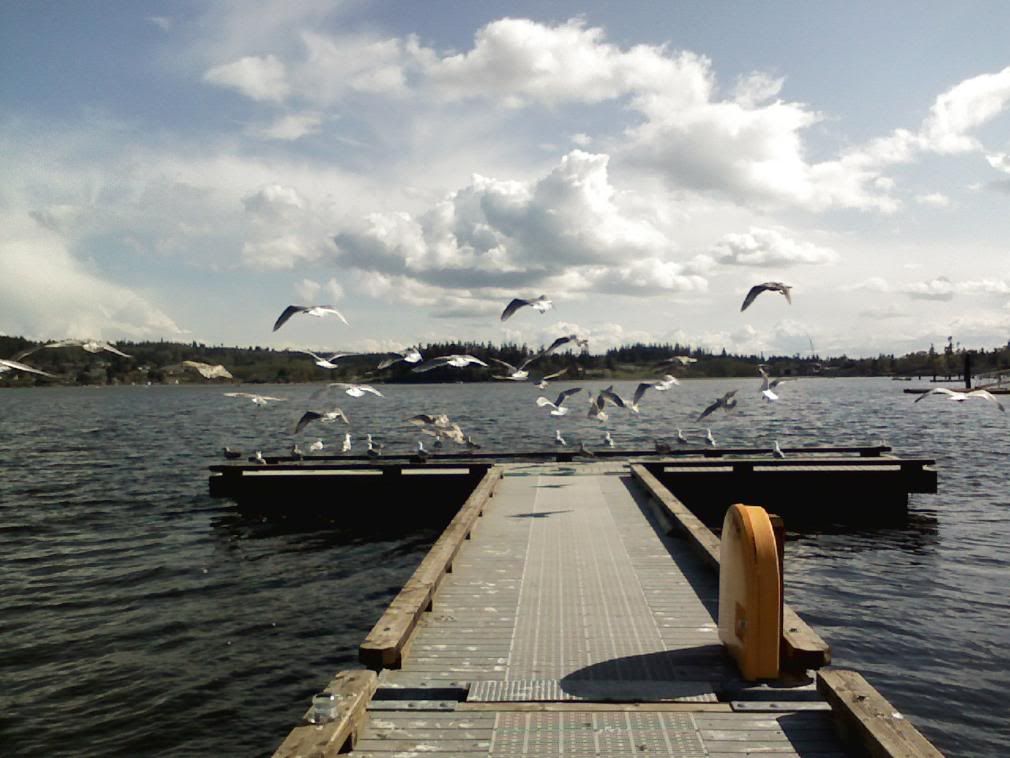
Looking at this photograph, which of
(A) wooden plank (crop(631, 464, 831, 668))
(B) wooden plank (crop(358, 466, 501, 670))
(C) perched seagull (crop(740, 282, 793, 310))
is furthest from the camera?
(C) perched seagull (crop(740, 282, 793, 310))

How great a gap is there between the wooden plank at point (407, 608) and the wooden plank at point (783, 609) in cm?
324

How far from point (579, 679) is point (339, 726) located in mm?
2151

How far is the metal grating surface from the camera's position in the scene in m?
6.37

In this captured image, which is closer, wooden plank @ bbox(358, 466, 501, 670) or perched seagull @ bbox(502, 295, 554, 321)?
wooden plank @ bbox(358, 466, 501, 670)

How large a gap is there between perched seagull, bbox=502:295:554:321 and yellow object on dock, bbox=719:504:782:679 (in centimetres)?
1158

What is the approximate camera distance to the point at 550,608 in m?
8.78

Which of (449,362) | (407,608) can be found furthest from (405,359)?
(407,608)

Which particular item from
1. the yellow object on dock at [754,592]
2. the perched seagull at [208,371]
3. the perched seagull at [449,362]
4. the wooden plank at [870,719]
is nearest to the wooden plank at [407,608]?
the yellow object on dock at [754,592]

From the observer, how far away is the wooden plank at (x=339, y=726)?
5184 millimetres

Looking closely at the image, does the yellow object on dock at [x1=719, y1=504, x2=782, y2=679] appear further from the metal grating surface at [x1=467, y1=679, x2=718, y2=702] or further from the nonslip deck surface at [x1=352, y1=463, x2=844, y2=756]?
the metal grating surface at [x1=467, y1=679, x2=718, y2=702]

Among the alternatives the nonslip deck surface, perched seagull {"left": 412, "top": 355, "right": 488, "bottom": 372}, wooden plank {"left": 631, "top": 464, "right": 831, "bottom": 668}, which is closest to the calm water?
wooden plank {"left": 631, "top": 464, "right": 831, "bottom": 668}

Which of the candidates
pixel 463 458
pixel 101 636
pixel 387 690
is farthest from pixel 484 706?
pixel 463 458

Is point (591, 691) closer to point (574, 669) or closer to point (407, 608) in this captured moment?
point (574, 669)

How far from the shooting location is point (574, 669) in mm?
6973
